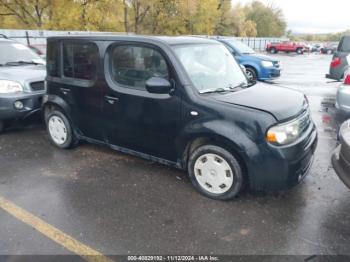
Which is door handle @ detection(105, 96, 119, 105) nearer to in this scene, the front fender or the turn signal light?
the front fender

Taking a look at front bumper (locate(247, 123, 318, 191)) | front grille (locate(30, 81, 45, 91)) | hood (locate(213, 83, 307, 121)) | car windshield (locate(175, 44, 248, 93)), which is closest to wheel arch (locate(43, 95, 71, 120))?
front grille (locate(30, 81, 45, 91))

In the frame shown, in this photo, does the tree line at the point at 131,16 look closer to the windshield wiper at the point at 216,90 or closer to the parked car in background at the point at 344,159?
the windshield wiper at the point at 216,90

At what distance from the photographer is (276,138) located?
3.15 meters

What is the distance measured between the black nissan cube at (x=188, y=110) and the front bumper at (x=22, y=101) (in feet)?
4.05

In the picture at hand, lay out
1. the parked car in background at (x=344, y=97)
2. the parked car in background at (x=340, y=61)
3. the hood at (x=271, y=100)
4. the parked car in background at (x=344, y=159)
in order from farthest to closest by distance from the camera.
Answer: the parked car in background at (x=340, y=61)
the parked car in background at (x=344, y=97)
the hood at (x=271, y=100)
the parked car in background at (x=344, y=159)

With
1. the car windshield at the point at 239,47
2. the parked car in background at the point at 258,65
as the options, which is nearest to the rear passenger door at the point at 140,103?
the parked car in background at the point at 258,65

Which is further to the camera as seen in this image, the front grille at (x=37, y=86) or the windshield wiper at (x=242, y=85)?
the front grille at (x=37, y=86)

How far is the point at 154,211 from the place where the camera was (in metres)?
3.39

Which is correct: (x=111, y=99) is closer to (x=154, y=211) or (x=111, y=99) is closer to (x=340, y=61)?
(x=154, y=211)

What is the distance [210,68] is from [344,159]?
1.87 meters

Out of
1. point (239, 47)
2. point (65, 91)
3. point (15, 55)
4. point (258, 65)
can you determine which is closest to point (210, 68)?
point (65, 91)

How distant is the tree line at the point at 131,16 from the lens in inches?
989

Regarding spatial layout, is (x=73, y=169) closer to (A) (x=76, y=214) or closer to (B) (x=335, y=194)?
(A) (x=76, y=214)

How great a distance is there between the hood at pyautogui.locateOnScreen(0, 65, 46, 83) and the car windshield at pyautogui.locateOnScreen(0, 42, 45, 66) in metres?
0.31
